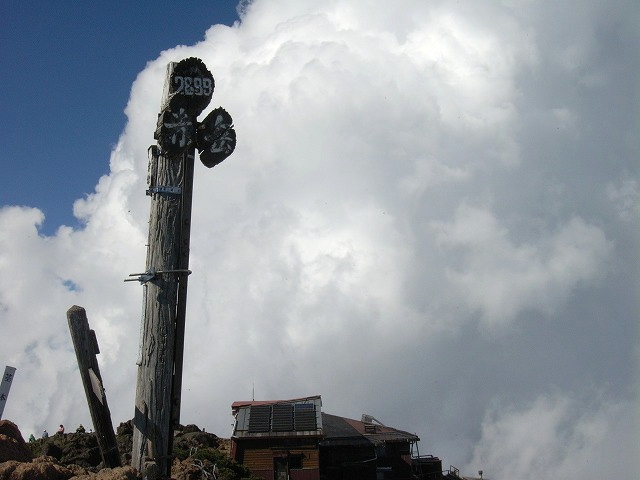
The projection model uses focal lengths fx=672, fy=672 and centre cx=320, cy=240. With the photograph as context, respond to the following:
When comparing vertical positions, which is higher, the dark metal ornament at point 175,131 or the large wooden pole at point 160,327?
the dark metal ornament at point 175,131

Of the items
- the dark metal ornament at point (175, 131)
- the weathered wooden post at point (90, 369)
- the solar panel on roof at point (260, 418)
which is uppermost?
the solar panel on roof at point (260, 418)

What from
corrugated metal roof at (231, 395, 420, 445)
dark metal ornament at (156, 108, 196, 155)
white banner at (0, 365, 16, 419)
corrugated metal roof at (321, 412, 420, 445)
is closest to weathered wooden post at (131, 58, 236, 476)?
dark metal ornament at (156, 108, 196, 155)

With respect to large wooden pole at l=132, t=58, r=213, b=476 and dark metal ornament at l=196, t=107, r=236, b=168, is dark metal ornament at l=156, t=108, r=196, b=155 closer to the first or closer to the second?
large wooden pole at l=132, t=58, r=213, b=476

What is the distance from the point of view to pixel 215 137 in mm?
7309

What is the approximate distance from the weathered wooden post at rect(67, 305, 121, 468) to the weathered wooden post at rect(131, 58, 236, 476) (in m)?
0.33

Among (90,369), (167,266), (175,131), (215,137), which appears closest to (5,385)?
(90,369)

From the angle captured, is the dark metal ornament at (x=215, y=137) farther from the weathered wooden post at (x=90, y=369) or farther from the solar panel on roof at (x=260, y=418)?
the solar panel on roof at (x=260, y=418)

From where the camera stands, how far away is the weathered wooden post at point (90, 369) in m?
6.00

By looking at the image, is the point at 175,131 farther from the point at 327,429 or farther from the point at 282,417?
the point at 327,429

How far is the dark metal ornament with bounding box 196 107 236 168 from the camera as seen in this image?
727 centimetres

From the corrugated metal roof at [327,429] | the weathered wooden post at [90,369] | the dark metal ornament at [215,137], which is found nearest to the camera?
the weathered wooden post at [90,369]

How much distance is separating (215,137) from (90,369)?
277 centimetres

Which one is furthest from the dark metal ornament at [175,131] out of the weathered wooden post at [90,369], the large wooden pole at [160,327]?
the weathered wooden post at [90,369]

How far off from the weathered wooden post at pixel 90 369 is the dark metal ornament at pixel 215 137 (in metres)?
2.21
